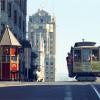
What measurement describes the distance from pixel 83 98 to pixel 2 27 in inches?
2043

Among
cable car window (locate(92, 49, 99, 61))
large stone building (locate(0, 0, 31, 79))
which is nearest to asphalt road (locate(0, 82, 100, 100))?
cable car window (locate(92, 49, 99, 61))

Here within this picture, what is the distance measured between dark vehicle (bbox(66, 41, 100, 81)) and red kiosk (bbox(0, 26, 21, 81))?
1301 centimetres

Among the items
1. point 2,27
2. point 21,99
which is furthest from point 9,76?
point 21,99

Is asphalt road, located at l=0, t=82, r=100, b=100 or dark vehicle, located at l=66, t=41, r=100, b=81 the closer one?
asphalt road, located at l=0, t=82, r=100, b=100

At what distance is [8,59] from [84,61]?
14.8m

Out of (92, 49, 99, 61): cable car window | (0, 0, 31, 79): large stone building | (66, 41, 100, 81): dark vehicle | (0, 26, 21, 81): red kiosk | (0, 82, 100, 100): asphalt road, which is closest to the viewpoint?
(0, 82, 100, 100): asphalt road

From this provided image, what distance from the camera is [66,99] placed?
22.3 metres

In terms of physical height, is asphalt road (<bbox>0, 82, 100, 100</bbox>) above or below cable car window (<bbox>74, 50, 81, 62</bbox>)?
below

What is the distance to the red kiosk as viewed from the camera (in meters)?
65.4

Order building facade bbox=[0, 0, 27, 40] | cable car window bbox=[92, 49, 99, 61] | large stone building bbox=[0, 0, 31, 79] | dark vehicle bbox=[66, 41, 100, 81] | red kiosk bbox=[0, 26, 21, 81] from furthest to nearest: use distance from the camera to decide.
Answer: building facade bbox=[0, 0, 27, 40] → large stone building bbox=[0, 0, 31, 79] → red kiosk bbox=[0, 26, 21, 81] → dark vehicle bbox=[66, 41, 100, 81] → cable car window bbox=[92, 49, 99, 61]

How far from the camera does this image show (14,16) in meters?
84.2

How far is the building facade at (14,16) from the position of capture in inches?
2933

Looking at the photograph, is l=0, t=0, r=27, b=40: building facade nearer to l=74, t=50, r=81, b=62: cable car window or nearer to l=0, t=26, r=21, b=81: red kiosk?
l=0, t=26, r=21, b=81: red kiosk

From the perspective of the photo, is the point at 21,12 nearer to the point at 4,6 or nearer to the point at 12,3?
the point at 12,3
